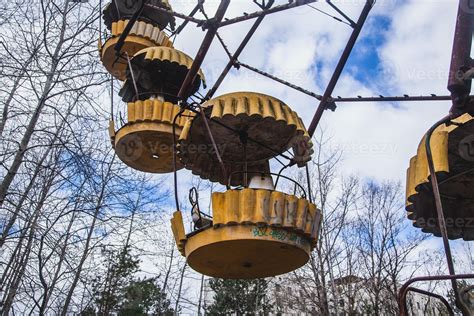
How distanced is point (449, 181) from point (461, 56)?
193 cm

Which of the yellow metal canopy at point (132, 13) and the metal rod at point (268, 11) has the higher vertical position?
the yellow metal canopy at point (132, 13)

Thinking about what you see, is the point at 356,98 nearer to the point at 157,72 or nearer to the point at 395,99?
the point at 395,99

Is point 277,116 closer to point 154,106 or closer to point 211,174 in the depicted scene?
point 211,174

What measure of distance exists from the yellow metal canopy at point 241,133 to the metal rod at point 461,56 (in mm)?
2222

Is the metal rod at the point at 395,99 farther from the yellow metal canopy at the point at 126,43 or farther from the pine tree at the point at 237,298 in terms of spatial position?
the pine tree at the point at 237,298

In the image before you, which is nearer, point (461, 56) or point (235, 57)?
point (461, 56)

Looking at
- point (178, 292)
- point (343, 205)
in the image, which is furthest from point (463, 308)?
point (178, 292)

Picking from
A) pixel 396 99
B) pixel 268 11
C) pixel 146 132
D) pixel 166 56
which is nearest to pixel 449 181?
pixel 396 99

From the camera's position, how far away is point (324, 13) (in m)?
5.27

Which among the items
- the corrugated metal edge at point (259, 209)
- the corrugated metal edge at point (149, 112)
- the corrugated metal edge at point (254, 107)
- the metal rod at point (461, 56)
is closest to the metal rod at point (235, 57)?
the corrugated metal edge at point (149, 112)

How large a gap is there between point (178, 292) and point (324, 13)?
Result: 17.9 meters

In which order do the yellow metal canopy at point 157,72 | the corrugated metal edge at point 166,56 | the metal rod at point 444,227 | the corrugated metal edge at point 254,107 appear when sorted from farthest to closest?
the yellow metal canopy at point 157,72 < the corrugated metal edge at point 166,56 < the corrugated metal edge at point 254,107 < the metal rod at point 444,227

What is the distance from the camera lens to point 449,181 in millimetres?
4004

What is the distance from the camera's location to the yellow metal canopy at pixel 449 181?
2.83 m
